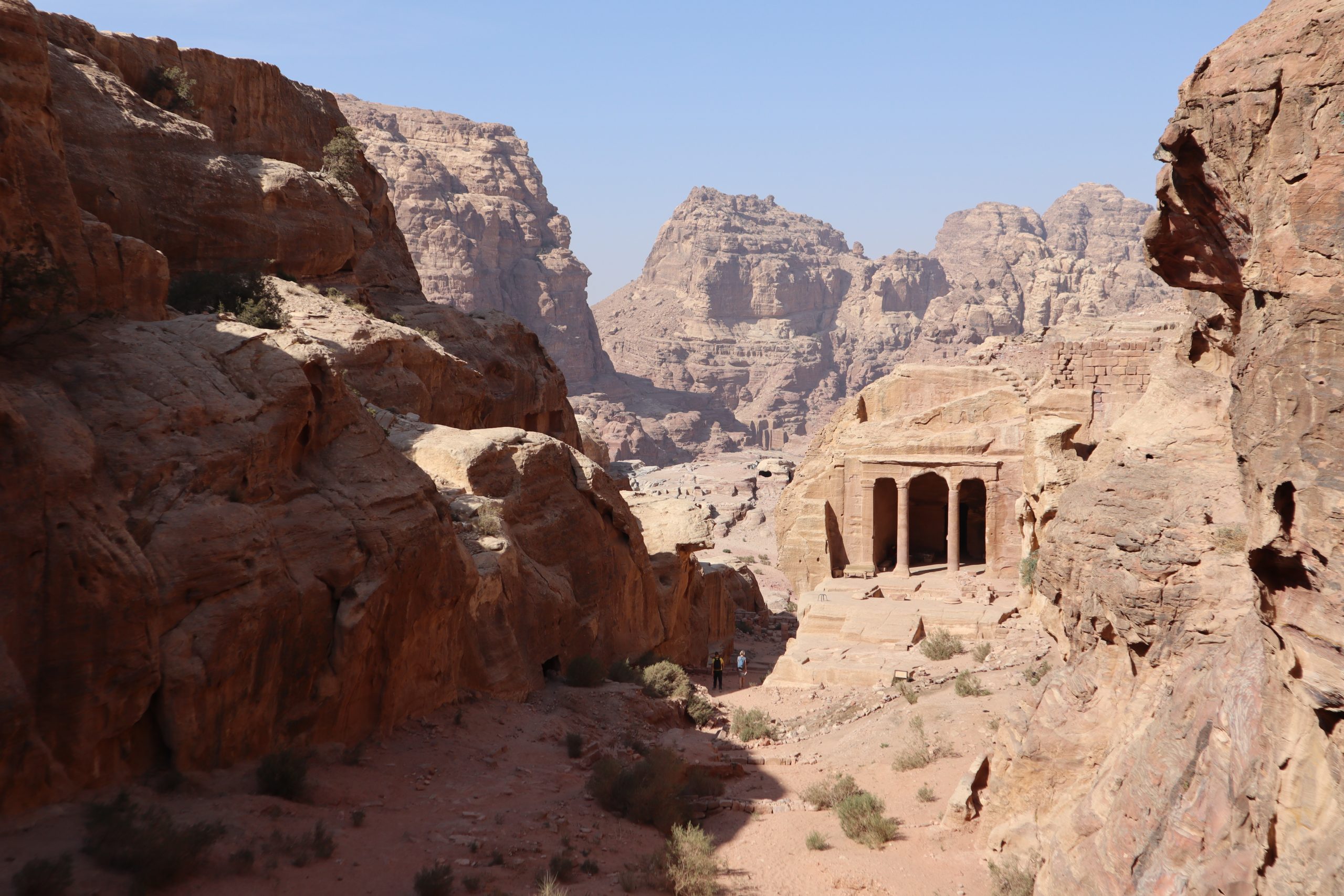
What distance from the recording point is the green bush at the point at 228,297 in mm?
18656

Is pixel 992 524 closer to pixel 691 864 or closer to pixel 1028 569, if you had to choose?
pixel 1028 569

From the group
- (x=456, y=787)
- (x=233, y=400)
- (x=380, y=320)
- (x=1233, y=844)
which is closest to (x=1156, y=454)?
(x=1233, y=844)

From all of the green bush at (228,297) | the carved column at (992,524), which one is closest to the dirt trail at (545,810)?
the green bush at (228,297)

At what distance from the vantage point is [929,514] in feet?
118

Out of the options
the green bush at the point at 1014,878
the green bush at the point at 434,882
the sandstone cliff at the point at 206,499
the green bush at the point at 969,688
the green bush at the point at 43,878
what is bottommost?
the green bush at the point at 969,688

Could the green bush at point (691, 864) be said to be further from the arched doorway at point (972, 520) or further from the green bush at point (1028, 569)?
the arched doorway at point (972, 520)

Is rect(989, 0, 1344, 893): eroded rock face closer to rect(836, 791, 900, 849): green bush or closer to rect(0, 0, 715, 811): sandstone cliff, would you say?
rect(836, 791, 900, 849): green bush

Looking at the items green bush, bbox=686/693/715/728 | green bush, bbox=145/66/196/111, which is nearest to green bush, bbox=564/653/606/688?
green bush, bbox=686/693/715/728

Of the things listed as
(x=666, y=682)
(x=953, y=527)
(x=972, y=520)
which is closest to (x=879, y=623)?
(x=666, y=682)

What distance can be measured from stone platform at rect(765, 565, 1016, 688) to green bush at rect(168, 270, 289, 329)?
39.6 ft

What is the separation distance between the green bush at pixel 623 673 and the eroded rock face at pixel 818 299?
4239 inches

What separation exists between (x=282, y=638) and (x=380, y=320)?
1216 cm

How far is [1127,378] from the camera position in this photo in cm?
2608

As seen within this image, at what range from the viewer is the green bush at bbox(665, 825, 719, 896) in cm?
1001
